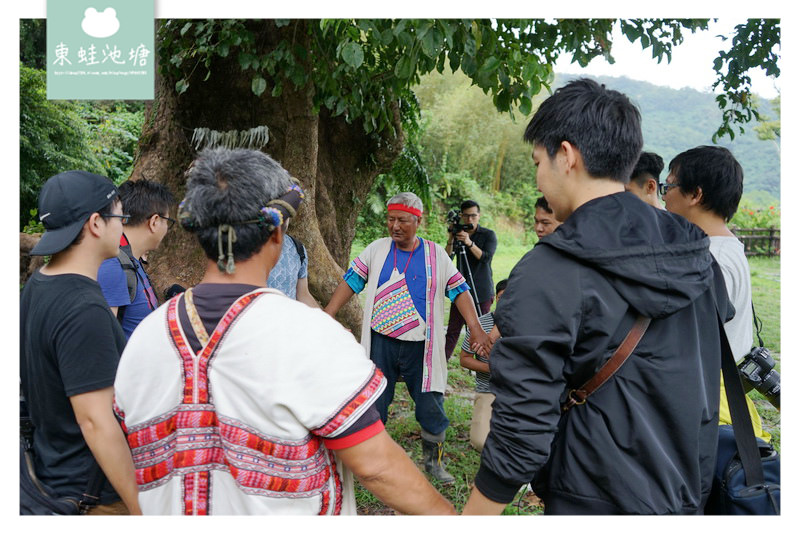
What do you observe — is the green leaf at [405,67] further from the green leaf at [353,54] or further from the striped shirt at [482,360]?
the striped shirt at [482,360]

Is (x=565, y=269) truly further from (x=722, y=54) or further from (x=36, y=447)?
(x=722, y=54)

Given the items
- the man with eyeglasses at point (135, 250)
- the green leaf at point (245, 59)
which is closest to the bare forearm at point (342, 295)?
the man with eyeglasses at point (135, 250)

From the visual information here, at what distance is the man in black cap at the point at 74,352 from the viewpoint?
1.72 metres

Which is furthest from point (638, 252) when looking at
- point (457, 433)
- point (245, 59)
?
point (457, 433)

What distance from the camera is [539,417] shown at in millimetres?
1468

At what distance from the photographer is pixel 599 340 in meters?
1.47

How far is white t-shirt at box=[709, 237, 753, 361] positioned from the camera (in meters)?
2.34

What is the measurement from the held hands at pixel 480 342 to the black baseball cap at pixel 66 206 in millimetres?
2287

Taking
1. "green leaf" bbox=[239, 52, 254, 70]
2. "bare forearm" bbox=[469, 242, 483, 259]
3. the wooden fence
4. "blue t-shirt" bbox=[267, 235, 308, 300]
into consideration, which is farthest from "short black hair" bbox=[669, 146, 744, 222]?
the wooden fence

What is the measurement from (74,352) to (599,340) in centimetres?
145

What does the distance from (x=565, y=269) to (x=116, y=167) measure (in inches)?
448

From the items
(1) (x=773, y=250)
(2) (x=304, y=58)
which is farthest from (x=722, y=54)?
(1) (x=773, y=250)

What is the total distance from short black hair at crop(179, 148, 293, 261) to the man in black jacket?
2.12ft

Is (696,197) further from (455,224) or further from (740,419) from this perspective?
(455,224)
